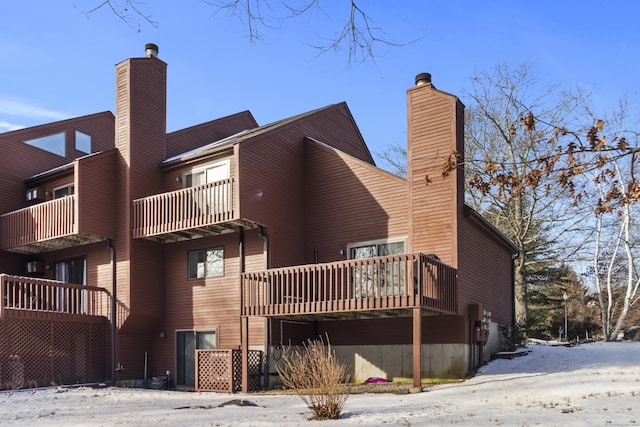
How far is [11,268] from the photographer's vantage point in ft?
69.8

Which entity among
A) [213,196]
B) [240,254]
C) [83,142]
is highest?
[83,142]

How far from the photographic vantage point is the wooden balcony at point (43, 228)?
18.6 meters

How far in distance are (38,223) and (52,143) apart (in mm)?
5069

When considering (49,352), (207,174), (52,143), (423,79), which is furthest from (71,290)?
(423,79)

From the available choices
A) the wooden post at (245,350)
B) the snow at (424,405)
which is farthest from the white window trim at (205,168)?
the snow at (424,405)

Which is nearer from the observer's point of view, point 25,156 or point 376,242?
point 376,242

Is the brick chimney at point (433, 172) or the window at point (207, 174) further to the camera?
the window at point (207, 174)

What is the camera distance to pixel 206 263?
18.6 meters

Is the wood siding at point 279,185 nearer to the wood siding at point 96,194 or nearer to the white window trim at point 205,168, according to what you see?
the white window trim at point 205,168

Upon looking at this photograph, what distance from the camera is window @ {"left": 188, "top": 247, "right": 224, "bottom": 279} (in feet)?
60.3

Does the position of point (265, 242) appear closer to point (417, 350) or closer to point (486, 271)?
point (417, 350)

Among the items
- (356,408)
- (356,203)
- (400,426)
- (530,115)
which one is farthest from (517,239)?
(530,115)

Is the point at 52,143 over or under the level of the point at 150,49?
under

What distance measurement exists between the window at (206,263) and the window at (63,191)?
17.1 feet
